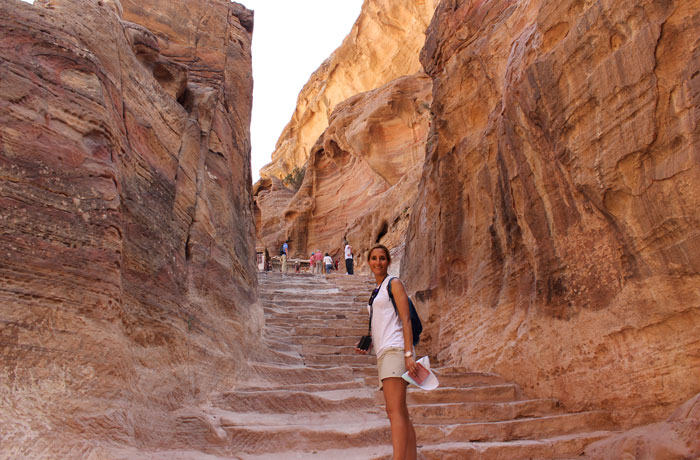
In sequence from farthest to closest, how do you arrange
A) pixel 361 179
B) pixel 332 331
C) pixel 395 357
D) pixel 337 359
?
pixel 361 179
pixel 332 331
pixel 337 359
pixel 395 357

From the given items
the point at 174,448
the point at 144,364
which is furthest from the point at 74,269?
the point at 174,448

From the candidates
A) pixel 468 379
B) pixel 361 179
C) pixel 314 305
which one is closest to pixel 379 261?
pixel 468 379

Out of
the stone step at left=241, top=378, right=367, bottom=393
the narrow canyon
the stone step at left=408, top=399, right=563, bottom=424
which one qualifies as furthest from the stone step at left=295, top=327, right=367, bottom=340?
the stone step at left=408, top=399, right=563, bottom=424

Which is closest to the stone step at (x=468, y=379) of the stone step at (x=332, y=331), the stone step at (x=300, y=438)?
the stone step at (x=300, y=438)

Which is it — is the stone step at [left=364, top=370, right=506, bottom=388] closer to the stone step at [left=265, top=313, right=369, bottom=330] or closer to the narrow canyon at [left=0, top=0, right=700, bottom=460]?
the narrow canyon at [left=0, top=0, right=700, bottom=460]

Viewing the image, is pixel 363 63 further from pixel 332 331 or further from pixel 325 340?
pixel 325 340

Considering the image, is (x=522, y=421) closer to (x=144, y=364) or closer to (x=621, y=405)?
(x=621, y=405)

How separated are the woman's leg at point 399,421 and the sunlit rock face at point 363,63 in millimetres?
29189

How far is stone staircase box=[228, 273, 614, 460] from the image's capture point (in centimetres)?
390

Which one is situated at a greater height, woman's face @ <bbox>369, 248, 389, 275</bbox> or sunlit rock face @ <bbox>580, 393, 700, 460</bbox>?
woman's face @ <bbox>369, 248, 389, 275</bbox>

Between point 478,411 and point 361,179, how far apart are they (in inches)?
894

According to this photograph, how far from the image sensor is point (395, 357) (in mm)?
2918

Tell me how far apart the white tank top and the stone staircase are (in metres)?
1.23

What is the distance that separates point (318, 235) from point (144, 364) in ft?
78.7
